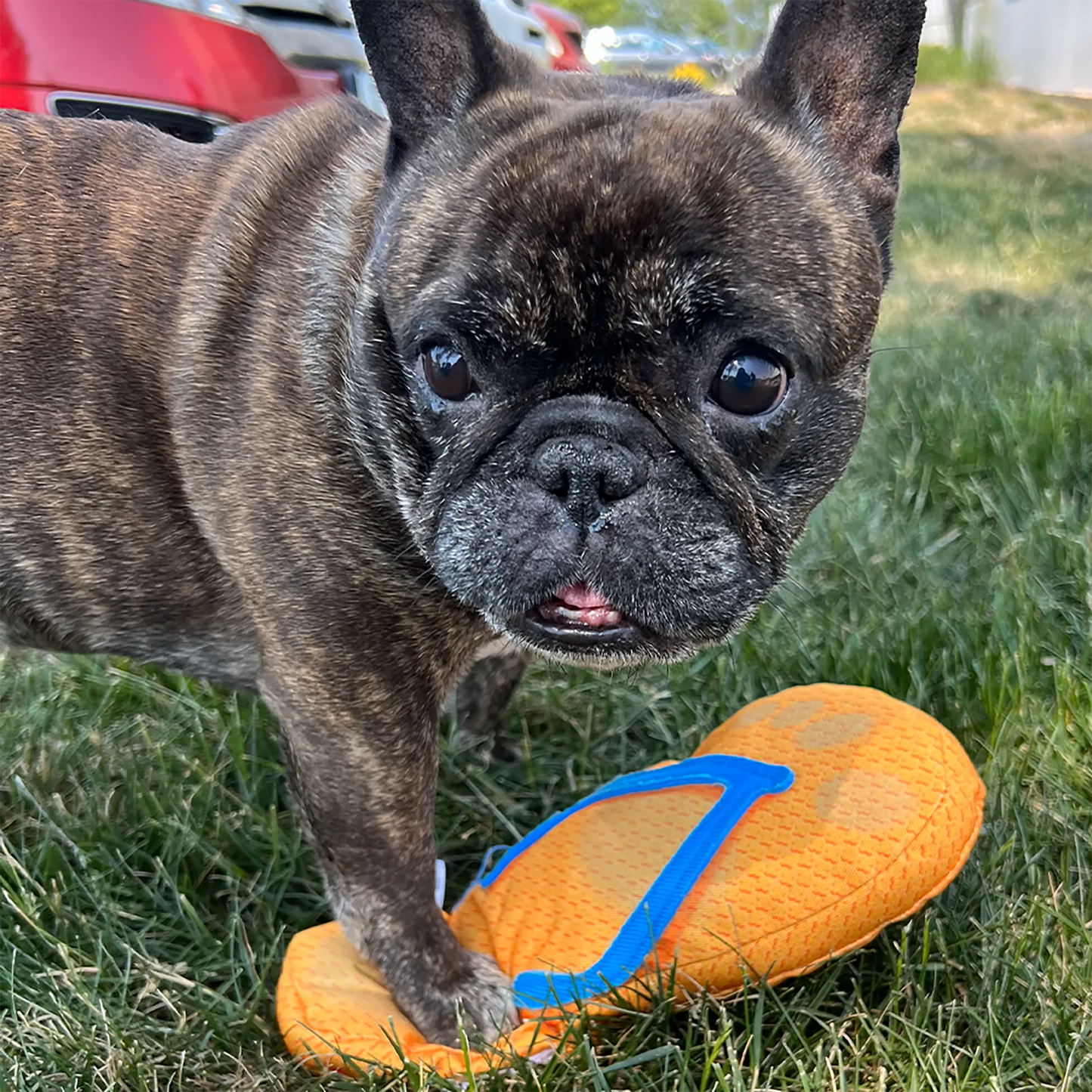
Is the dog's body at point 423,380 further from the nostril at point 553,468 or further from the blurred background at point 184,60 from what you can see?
the blurred background at point 184,60

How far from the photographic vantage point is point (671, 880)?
5.64 ft

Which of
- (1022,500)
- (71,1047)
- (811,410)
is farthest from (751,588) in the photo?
(1022,500)

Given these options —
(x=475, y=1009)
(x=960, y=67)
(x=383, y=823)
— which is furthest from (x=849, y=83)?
(x=960, y=67)

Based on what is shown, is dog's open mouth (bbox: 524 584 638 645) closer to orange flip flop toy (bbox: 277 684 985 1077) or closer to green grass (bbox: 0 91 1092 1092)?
orange flip flop toy (bbox: 277 684 985 1077)

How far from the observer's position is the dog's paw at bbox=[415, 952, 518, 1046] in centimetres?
180

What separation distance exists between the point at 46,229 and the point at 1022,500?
237cm

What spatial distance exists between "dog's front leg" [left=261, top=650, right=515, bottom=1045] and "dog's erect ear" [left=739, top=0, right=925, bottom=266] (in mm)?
1037

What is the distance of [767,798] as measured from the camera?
69.8 inches

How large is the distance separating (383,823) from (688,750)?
29.4 inches

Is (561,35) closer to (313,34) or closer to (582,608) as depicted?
(313,34)

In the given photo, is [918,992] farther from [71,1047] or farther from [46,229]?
[46,229]

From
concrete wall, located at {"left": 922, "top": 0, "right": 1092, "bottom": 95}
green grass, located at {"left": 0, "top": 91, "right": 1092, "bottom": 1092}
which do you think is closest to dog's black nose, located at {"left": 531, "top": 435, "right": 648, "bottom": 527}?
green grass, located at {"left": 0, "top": 91, "right": 1092, "bottom": 1092}

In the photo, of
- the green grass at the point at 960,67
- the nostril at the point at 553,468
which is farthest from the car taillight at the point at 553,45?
the green grass at the point at 960,67

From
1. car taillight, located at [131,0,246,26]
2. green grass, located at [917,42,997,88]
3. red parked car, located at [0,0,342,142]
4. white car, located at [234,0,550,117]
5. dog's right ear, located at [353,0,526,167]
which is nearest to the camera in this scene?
dog's right ear, located at [353,0,526,167]
